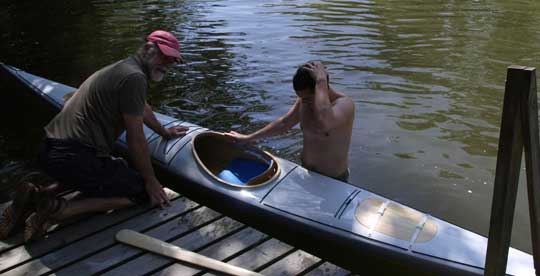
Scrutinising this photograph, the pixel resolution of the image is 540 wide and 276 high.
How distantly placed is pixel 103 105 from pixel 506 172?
8.93 ft

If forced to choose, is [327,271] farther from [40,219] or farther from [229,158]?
[40,219]

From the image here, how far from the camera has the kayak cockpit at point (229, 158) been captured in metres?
4.69

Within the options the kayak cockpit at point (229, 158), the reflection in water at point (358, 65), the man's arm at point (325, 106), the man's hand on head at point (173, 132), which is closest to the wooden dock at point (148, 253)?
the kayak cockpit at point (229, 158)

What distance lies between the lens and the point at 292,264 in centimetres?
339

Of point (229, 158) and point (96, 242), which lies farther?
point (229, 158)

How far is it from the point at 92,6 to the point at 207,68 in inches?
299

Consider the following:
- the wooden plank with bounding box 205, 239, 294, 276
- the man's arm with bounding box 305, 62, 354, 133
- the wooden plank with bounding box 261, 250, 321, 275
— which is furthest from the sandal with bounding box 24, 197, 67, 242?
the man's arm with bounding box 305, 62, 354, 133

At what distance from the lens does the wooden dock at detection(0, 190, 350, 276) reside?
3363mm

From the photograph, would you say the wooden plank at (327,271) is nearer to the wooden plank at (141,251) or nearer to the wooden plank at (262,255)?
the wooden plank at (262,255)

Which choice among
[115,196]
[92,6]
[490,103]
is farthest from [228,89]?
[92,6]

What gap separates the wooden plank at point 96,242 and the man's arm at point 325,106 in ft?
3.93

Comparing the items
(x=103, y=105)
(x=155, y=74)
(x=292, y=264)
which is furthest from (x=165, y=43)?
(x=292, y=264)

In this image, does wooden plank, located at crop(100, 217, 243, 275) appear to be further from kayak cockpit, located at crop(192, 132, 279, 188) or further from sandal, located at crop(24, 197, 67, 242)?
kayak cockpit, located at crop(192, 132, 279, 188)

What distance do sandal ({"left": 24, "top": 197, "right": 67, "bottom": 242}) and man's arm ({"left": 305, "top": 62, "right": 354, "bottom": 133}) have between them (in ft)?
6.58
